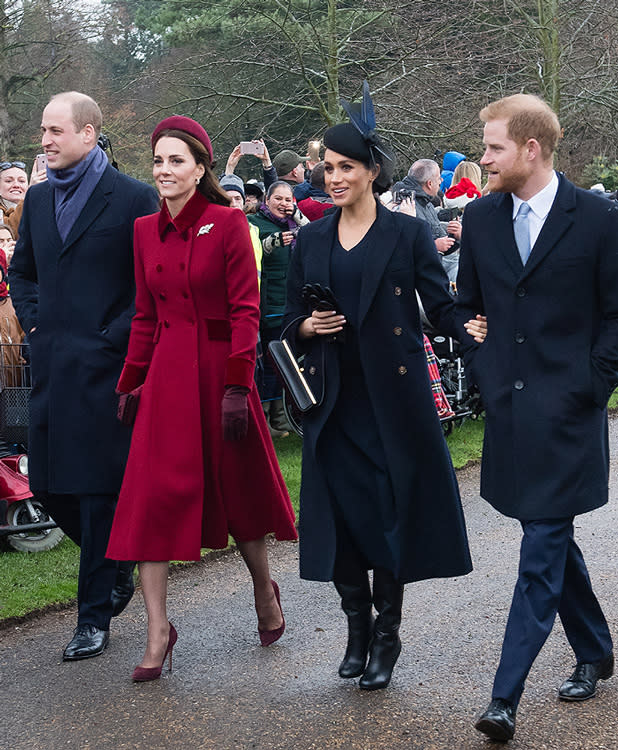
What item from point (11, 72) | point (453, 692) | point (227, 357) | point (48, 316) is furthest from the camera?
point (11, 72)

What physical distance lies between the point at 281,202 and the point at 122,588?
4870mm

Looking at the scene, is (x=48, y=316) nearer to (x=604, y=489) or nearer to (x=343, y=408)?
(x=343, y=408)

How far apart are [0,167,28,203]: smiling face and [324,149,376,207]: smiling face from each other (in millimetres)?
5412

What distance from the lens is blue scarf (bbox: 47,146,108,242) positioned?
523 centimetres

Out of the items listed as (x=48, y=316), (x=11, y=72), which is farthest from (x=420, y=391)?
(x=11, y=72)

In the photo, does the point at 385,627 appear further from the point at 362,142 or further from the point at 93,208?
the point at 93,208

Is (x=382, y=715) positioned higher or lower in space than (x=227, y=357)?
lower

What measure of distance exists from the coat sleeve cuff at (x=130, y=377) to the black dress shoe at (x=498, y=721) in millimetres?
1948

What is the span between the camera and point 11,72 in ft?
83.5

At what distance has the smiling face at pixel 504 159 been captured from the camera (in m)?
4.14

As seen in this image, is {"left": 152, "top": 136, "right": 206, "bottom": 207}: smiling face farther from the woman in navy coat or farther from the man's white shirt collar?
the man's white shirt collar

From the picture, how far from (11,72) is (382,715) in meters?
23.4

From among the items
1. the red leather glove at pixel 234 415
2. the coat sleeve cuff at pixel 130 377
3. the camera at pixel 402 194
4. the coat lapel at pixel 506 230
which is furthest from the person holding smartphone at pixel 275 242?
the coat lapel at pixel 506 230

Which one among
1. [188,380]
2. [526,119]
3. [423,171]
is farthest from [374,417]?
[423,171]
